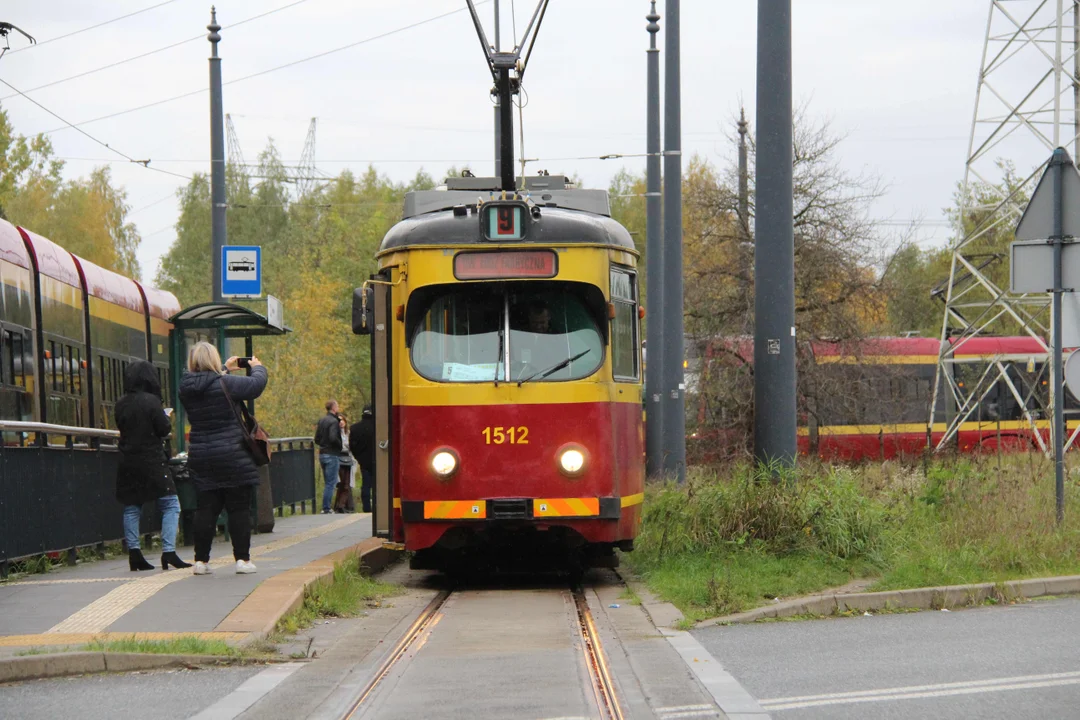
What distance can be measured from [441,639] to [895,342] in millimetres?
26451

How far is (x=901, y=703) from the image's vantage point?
6.70m

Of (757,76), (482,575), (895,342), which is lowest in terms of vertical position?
(482,575)

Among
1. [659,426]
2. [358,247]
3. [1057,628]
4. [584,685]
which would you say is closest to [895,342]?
[659,426]

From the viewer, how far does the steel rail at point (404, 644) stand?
7047mm

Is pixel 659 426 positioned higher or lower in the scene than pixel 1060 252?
lower

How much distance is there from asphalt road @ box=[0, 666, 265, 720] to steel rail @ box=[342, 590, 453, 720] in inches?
25.3

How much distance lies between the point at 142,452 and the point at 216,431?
43.2 inches

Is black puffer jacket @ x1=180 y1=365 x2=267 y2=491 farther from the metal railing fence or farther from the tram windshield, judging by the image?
the tram windshield

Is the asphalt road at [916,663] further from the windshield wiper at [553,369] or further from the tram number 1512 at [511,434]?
the windshield wiper at [553,369]

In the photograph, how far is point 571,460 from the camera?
39.2 ft

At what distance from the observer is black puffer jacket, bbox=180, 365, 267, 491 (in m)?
11.5

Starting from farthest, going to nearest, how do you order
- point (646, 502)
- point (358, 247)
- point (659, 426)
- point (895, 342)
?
point (358, 247)
point (895, 342)
point (659, 426)
point (646, 502)

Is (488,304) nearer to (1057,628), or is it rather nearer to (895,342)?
(1057,628)

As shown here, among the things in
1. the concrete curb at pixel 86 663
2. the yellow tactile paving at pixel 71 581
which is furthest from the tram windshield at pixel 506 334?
the concrete curb at pixel 86 663
